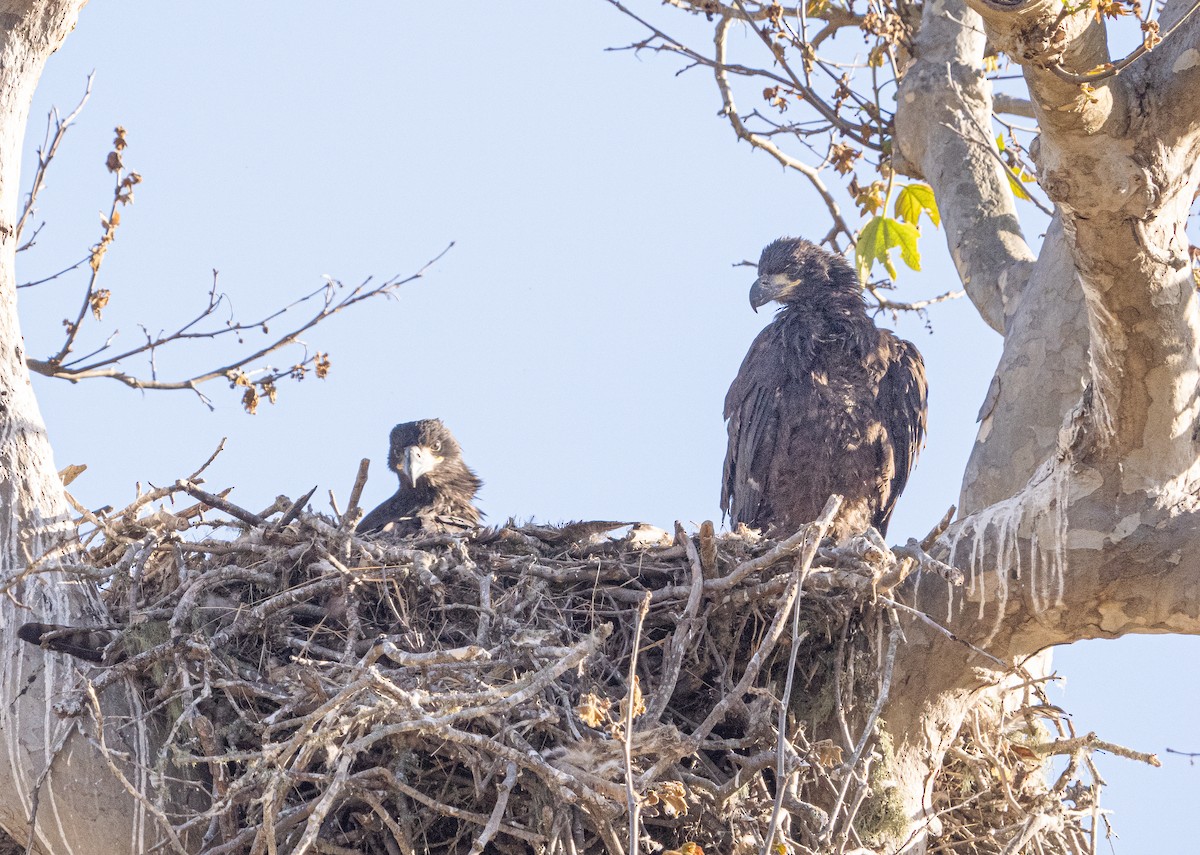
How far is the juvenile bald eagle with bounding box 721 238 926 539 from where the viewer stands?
6668 millimetres

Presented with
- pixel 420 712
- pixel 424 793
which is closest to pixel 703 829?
pixel 424 793

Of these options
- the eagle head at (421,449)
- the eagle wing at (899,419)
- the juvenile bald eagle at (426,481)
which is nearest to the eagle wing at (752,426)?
the eagle wing at (899,419)

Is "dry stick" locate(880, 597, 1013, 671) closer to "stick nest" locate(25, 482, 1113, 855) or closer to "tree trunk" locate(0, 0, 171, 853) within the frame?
"stick nest" locate(25, 482, 1113, 855)

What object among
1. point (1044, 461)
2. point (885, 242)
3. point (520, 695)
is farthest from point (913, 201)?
point (520, 695)

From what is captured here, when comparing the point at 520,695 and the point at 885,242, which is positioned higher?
the point at 885,242

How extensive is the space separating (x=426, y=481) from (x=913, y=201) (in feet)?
9.33

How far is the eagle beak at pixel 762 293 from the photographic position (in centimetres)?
759

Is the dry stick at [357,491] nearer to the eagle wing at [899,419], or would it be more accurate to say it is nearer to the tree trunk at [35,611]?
the tree trunk at [35,611]

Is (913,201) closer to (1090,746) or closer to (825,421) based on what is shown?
(825,421)

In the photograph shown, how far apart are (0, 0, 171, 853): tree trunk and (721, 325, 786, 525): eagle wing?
3.57 metres

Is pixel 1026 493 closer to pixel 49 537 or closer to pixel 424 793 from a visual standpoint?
pixel 424 793

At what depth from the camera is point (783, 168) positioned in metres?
7.65

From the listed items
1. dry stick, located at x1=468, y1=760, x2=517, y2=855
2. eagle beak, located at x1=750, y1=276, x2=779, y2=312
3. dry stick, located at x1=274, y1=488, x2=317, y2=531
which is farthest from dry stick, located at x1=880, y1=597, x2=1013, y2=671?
eagle beak, located at x1=750, y1=276, x2=779, y2=312

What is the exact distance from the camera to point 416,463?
22.9ft
